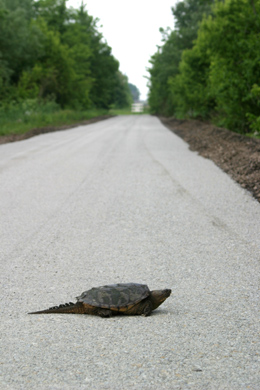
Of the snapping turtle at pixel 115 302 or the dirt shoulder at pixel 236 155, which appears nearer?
the snapping turtle at pixel 115 302

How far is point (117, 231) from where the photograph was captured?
6.49 meters

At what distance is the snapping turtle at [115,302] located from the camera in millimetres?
3765

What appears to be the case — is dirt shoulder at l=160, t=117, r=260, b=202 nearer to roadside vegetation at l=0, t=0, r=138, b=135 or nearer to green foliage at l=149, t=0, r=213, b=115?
roadside vegetation at l=0, t=0, r=138, b=135

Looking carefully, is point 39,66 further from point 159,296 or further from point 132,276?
point 159,296

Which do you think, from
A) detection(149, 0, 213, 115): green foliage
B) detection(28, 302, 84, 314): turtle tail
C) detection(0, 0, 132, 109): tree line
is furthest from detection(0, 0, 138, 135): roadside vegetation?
detection(28, 302, 84, 314): turtle tail

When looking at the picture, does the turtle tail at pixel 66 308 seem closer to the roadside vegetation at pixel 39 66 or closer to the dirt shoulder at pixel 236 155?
the dirt shoulder at pixel 236 155

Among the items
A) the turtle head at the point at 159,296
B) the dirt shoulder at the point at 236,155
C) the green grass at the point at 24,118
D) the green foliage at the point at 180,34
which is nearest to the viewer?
the turtle head at the point at 159,296

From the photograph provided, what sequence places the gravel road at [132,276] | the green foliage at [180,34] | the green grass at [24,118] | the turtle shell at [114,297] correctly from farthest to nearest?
Answer: the green foliage at [180,34] < the green grass at [24,118] < the turtle shell at [114,297] < the gravel road at [132,276]

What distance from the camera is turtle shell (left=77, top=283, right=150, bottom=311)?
12.3 feet

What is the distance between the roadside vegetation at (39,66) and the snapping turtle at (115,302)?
20.1 metres

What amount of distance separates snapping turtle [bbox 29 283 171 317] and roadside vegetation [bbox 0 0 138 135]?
20.1 m

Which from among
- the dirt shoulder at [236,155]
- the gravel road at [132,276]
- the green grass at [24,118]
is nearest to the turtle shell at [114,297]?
the gravel road at [132,276]

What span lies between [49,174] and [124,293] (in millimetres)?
7698

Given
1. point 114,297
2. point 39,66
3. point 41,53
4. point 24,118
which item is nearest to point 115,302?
point 114,297
